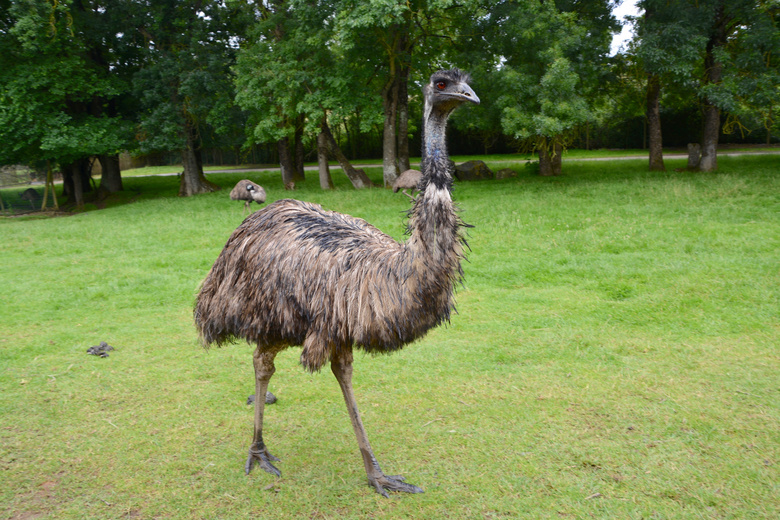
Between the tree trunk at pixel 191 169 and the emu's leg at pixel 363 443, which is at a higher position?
the tree trunk at pixel 191 169

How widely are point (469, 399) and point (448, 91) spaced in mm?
3165

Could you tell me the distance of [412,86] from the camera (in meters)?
22.3

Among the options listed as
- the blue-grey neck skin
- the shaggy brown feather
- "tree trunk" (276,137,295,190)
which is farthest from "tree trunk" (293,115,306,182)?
the blue-grey neck skin

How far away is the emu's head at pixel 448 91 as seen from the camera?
3332 mm

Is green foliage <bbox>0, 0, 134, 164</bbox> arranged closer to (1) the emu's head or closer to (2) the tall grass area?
(2) the tall grass area

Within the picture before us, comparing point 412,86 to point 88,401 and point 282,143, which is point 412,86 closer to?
point 282,143

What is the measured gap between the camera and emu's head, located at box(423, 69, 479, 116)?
10.9 ft

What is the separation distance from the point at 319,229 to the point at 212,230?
10435mm

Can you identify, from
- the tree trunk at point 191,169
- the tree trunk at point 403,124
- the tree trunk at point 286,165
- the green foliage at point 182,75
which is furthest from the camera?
the tree trunk at point 286,165

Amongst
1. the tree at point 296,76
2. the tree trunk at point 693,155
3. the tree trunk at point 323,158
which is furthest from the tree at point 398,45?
the tree trunk at point 693,155

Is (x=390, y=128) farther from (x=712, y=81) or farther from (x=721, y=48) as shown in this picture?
(x=721, y=48)

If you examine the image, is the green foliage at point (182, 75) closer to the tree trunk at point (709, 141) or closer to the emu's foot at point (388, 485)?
the tree trunk at point (709, 141)

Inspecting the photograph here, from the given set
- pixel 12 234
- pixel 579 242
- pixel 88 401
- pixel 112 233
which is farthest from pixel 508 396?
pixel 12 234

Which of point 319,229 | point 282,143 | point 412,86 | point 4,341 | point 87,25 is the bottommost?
point 4,341
